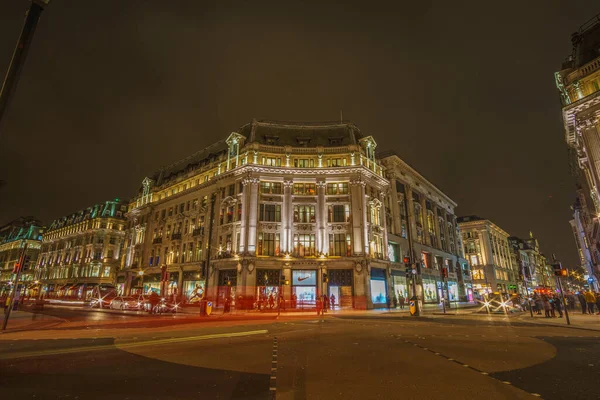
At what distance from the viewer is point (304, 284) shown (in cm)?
4025

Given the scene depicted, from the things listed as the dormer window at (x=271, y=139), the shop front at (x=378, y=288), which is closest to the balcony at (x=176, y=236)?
the dormer window at (x=271, y=139)

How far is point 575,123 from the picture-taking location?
29.9 meters

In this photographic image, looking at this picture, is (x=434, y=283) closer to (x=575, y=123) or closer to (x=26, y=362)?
(x=575, y=123)

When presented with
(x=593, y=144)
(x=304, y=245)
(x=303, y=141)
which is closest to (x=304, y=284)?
(x=304, y=245)

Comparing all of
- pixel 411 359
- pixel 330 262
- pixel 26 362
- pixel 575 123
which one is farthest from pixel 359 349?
pixel 575 123

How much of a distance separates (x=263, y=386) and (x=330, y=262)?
3483 cm

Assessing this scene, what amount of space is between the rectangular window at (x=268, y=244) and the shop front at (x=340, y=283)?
7.58 meters

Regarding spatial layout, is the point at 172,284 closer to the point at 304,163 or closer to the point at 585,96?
the point at 304,163

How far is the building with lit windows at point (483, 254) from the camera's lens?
79.8 metres

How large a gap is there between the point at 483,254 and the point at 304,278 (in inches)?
2473

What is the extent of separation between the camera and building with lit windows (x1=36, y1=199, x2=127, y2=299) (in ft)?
247

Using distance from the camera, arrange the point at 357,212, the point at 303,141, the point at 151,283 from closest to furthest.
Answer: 1. the point at 357,212
2. the point at 303,141
3. the point at 151,283

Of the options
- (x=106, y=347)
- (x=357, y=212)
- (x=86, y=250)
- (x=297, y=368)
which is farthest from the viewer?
(x=86, y=250)

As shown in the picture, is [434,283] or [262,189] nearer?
[262,189]
